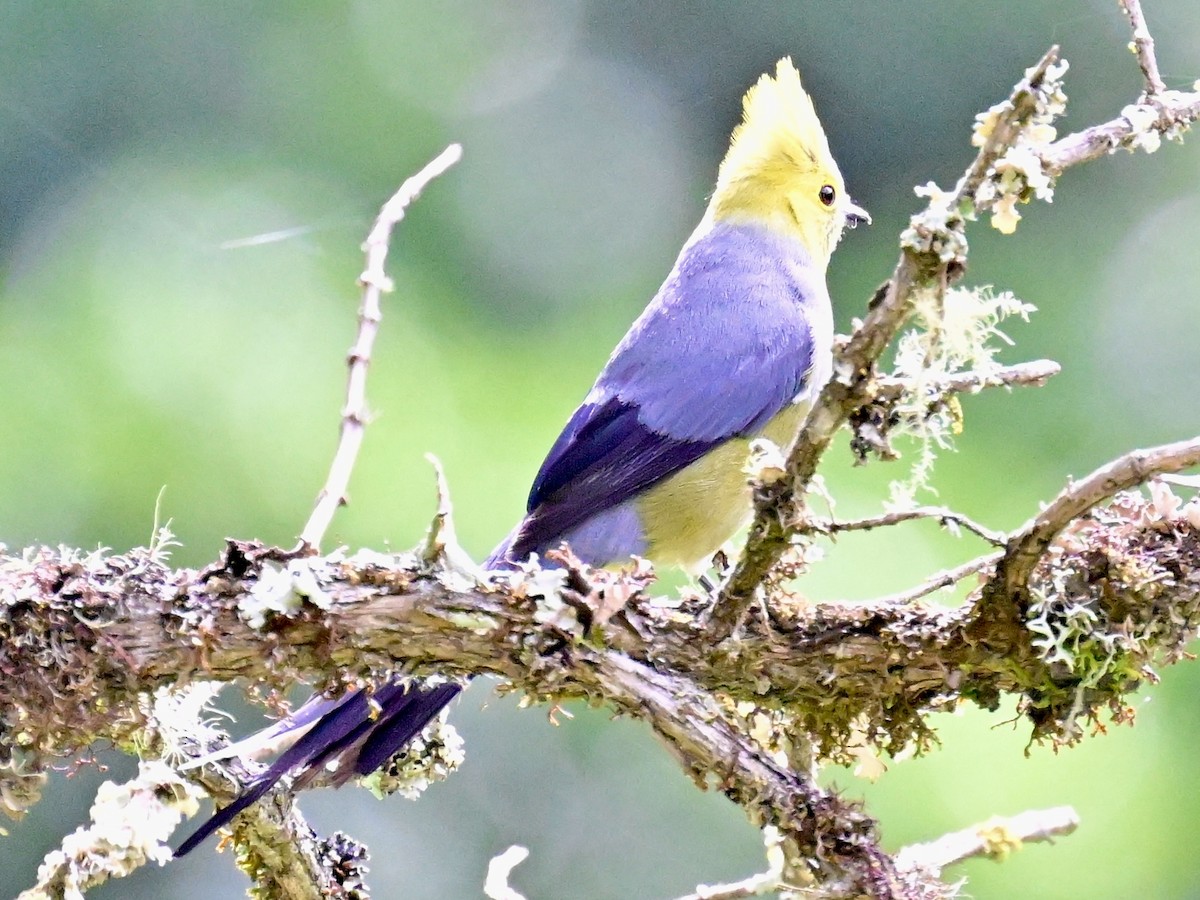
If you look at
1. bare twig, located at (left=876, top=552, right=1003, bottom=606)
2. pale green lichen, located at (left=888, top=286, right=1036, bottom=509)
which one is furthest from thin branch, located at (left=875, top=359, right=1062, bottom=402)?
bare twig, located at (left=876, top=552, right=1003, bottom=606)

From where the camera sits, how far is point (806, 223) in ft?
9.29

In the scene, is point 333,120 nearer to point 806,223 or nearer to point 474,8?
point 474,8

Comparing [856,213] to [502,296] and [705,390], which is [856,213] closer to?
[705,390]

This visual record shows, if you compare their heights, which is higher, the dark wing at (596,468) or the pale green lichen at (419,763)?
the dark wing at (596,468)

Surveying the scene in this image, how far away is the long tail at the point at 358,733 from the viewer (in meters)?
1.75

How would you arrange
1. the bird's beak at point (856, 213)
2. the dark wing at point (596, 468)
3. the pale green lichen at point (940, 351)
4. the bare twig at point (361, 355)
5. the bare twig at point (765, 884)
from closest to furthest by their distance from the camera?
the pale green lichen at point (940, 351), the bare twig at point (765, 884), the bare twig at point (361, 355), the dark wing at point (596, 468), the bird's beak at point (856, 213)

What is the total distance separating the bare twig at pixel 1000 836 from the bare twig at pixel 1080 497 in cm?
50

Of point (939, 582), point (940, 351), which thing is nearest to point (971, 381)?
point (940, 351)

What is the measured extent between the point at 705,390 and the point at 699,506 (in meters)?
0.20

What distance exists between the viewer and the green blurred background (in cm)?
391

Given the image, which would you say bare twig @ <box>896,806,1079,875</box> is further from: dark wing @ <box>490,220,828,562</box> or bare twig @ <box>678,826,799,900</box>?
dark wing @ <box>490,220,828,562</box>

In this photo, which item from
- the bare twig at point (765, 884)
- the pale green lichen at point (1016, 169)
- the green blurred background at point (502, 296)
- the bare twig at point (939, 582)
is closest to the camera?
the pale green lichen at point (1016, 169)

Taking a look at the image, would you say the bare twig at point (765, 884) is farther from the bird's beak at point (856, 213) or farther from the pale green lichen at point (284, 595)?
the bird's beak at point (856, 213)

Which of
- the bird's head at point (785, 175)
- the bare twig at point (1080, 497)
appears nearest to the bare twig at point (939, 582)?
the bare twig at point (1080, 497)
